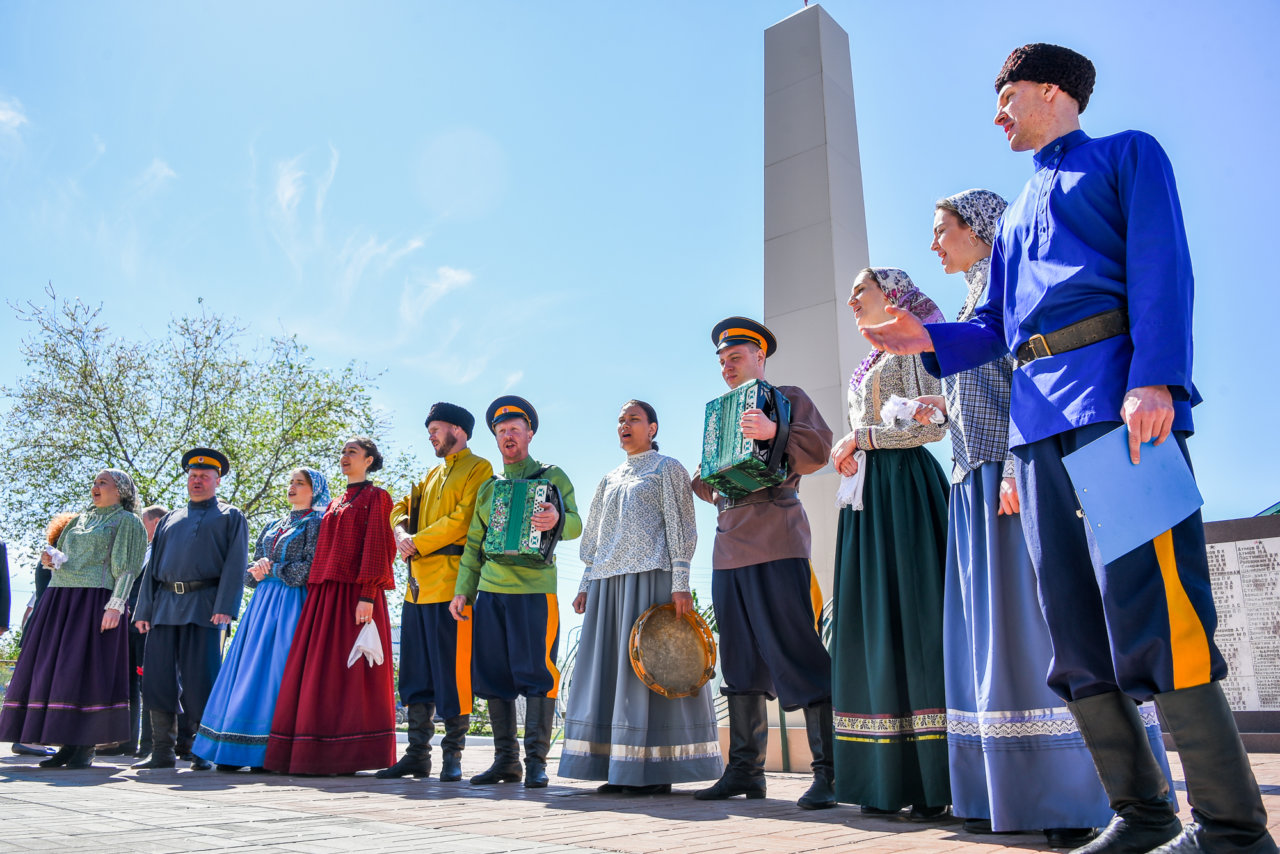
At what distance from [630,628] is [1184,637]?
313cm

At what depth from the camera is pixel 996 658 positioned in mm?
2992

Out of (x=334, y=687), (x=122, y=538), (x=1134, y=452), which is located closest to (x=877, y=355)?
(x=1134, y=452)

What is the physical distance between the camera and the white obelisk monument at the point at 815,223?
6469 mm

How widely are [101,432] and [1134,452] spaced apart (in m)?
23.1

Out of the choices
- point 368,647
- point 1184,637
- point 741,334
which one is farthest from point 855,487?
point 368,647

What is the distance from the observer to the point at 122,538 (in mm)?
6852

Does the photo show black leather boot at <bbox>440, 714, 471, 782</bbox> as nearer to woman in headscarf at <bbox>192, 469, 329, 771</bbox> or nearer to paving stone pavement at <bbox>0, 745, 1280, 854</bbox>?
paving stone pavement at <bbox>0, 745, 1280, 854</bbox>

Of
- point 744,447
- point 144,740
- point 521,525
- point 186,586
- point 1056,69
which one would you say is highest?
point 1056,69

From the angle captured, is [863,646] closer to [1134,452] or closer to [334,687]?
[1134,452]

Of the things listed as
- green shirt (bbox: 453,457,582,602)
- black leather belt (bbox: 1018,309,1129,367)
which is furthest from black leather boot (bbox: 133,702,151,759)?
black leather belt (bbox: 1018,309,1129,367)

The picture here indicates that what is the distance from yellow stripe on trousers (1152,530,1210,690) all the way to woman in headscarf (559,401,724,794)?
2.81 m

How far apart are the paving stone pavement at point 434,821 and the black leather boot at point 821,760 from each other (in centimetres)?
7

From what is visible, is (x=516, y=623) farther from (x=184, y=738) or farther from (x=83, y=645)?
(x=83, y=645)

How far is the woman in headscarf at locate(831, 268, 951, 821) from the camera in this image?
11.5ft
